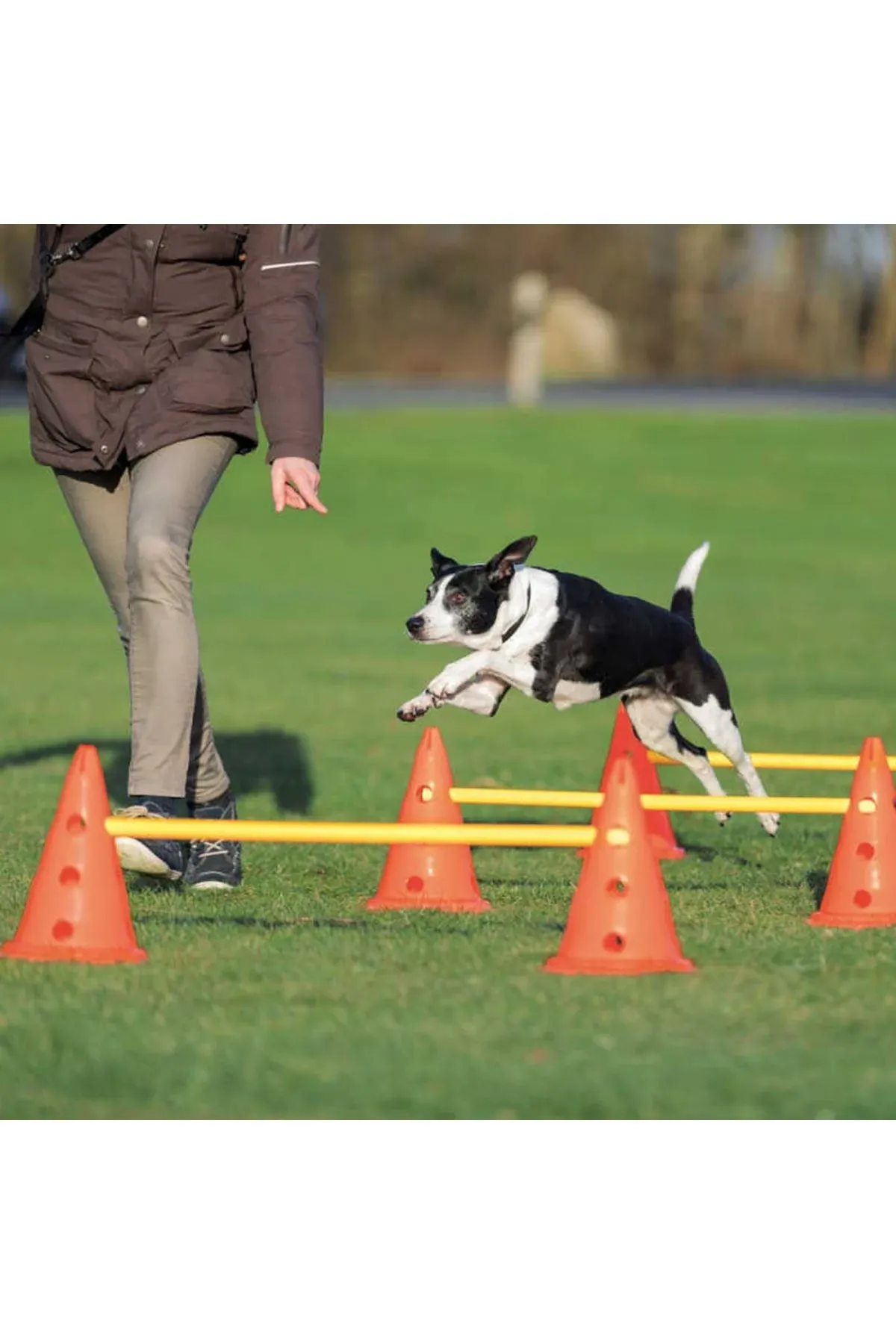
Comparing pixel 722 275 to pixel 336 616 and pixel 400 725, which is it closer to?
pixel 336 616

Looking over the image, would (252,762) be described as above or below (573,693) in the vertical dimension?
below

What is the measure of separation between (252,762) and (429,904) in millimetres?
4257

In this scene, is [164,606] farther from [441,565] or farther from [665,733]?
[665,733]

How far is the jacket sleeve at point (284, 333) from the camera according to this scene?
6180 millimetres

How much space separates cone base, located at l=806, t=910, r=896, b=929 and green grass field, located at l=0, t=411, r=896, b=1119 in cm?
16

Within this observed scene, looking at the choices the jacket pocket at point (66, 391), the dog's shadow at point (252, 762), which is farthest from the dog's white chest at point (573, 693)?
the dog's shadow at point (252, 762)

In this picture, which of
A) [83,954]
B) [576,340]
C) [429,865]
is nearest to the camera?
[83,954]

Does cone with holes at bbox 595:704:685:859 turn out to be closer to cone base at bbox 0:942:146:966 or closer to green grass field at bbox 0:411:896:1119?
green grass field at bbox 0:411:896:1119

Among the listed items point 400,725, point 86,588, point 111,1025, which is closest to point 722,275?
point 86,588

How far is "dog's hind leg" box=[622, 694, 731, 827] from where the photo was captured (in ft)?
24.8

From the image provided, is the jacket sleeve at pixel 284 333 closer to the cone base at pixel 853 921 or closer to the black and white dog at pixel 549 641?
the black and white dog at pixel 549 641

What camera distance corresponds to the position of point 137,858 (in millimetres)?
5852

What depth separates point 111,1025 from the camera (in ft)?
15.1

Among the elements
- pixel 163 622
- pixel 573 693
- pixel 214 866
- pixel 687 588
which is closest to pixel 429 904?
pixel 214 866
